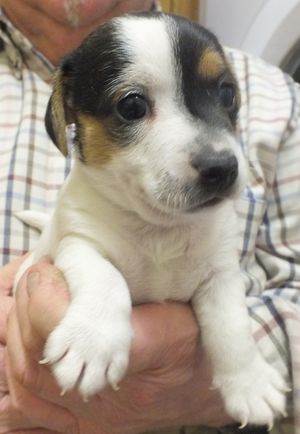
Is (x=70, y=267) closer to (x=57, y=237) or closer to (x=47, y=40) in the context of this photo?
(x=57, y=237)

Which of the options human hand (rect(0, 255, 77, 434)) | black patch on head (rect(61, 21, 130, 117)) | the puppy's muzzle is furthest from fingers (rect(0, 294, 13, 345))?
the puppy's muzzle

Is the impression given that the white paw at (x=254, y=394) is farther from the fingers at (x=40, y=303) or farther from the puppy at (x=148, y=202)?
the fingers at (x=40, y=303)

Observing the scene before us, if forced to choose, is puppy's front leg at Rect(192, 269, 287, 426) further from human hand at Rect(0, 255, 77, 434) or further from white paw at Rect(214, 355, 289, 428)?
human hand at Rect(0, 255, 77, 434)

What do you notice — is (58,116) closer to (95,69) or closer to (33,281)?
(95,69)

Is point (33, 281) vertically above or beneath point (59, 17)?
beneath

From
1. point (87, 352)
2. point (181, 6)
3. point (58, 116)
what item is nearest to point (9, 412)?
point (87, 352)

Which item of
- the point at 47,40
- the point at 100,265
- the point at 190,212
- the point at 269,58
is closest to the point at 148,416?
the point at 100,265
